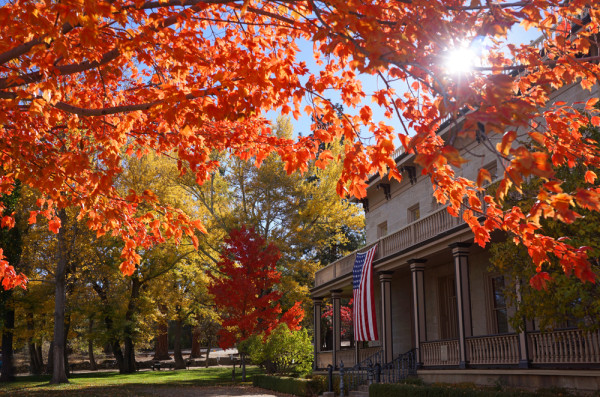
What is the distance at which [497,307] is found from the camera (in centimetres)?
1933

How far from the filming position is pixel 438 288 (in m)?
23.2

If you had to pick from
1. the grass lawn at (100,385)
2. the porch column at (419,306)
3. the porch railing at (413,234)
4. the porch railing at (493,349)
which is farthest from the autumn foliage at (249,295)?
the porch railing at (493,349)

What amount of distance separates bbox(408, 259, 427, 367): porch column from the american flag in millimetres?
2383

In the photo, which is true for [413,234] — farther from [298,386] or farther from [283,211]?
[283,211]

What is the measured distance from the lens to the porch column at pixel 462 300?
55.8 ft

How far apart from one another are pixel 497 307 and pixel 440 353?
2788 millimetres

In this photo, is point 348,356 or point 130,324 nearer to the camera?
point 348,356

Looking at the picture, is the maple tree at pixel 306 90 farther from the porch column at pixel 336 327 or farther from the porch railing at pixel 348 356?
the porch column at pixel 336 327

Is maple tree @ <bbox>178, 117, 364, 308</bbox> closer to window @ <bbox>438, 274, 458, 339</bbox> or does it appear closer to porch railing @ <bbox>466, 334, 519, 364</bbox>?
window @ <bbox>438, 274, 458, 339</bbox>

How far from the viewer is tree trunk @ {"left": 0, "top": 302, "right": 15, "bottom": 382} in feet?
108

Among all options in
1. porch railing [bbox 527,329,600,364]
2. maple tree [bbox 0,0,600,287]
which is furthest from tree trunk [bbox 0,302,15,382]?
porch railing [bbox 527,329,600,364]

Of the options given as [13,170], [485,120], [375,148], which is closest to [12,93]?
[13,170]

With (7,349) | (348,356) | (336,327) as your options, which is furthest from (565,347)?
(7,349)

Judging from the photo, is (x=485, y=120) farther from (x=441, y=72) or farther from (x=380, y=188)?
(x=380, y=188)
